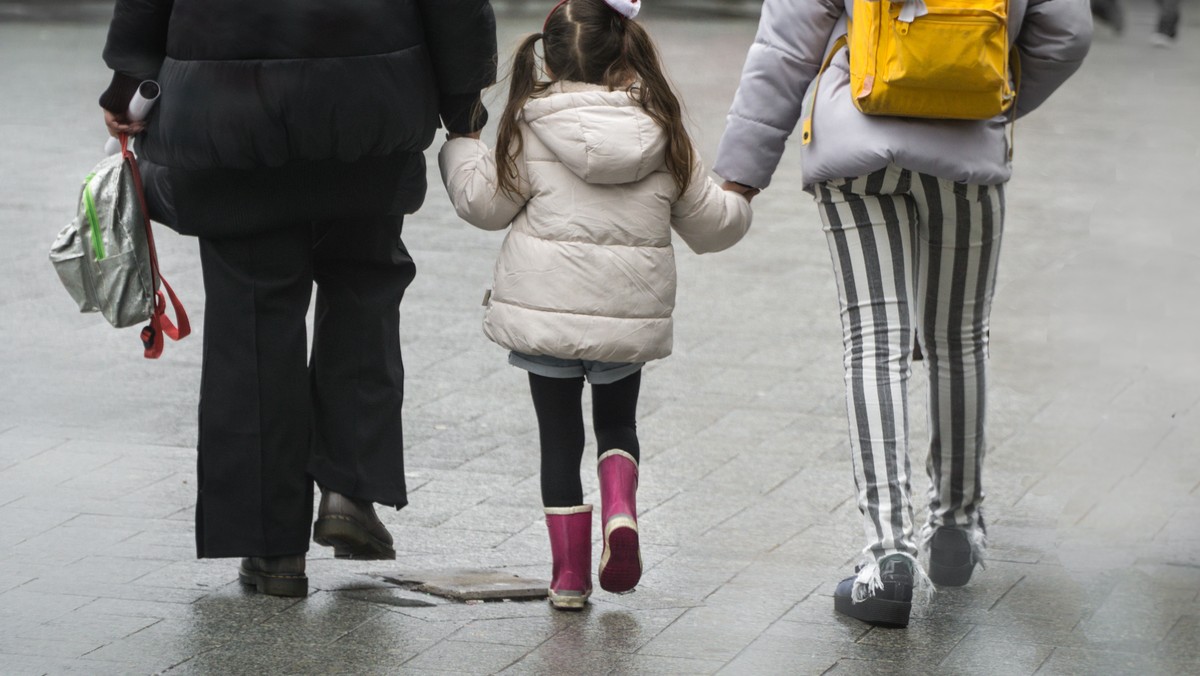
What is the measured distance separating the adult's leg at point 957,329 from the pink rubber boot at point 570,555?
3.08 feet

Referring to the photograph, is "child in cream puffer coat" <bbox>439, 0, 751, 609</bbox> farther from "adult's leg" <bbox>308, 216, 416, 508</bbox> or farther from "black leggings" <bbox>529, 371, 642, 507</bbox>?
"adult's leg" <bbox>308, 216, 416, 508</bbox>

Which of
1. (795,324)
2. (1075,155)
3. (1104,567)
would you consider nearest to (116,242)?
(1104,567)

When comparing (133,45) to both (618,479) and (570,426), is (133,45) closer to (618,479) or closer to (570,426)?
(570,426)

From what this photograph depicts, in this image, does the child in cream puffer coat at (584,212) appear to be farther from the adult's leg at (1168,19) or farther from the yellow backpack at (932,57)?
the adult's leg at (1168,19)

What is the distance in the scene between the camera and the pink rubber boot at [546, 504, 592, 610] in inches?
169

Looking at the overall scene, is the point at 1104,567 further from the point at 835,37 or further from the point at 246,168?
the point at 246,168

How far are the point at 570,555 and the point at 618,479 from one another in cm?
21

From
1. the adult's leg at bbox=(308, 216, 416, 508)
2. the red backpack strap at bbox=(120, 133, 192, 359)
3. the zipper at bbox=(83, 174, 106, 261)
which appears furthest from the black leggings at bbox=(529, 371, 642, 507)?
the zipper at bbox=(83, 174, 106, 261)

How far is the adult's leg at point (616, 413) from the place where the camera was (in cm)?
440

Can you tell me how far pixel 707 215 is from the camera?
434 cm

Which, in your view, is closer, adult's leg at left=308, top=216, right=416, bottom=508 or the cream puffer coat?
the cream puffer coat

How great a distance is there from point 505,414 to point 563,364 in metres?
1.94

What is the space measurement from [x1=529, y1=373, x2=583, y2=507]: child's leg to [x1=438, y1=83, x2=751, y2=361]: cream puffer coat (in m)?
0.15

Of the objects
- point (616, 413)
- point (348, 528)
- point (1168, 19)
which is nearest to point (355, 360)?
point (348, 528)
